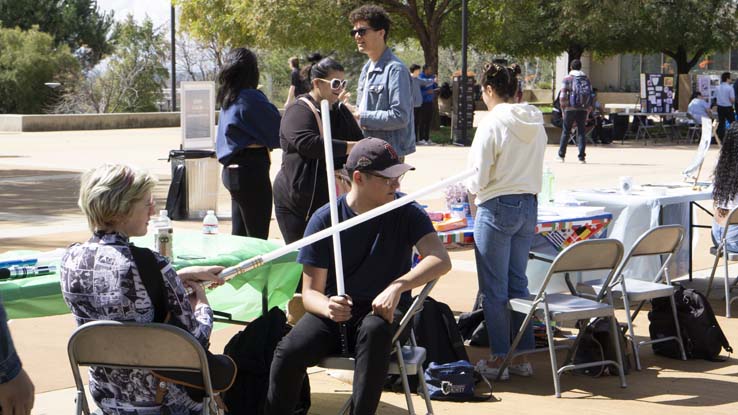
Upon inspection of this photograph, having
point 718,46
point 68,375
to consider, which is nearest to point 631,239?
point 68,375

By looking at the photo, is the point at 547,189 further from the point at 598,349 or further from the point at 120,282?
the point at 120,282

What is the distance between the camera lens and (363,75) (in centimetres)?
716

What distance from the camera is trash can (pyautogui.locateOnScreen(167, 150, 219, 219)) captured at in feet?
40.8

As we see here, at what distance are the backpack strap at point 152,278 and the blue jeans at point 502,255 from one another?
8.42 ft

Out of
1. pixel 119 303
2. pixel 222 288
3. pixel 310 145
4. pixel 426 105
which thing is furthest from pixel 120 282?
pixel 426 105

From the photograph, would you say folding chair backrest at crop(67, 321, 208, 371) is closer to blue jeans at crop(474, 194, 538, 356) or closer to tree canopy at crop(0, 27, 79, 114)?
blue jeans at crop(474, 194, 538, 356)

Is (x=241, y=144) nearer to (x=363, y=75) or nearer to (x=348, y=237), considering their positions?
(x=363, y=75)

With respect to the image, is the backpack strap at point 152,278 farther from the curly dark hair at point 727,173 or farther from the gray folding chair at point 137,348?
the curly dark hair at point 727,173

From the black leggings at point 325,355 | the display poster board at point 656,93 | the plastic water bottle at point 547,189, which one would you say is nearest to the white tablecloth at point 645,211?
the plastic water bottle at point 547,189

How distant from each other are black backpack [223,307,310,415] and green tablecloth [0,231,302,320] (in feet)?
1.13

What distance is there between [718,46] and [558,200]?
25.8m

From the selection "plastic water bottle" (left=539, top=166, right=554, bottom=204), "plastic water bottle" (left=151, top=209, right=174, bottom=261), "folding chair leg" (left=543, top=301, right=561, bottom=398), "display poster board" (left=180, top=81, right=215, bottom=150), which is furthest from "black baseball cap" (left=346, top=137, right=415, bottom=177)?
"display poster board" (left=180, top=81, right=215, bottom=150)

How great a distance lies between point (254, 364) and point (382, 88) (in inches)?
102

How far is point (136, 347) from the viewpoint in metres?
3.75
